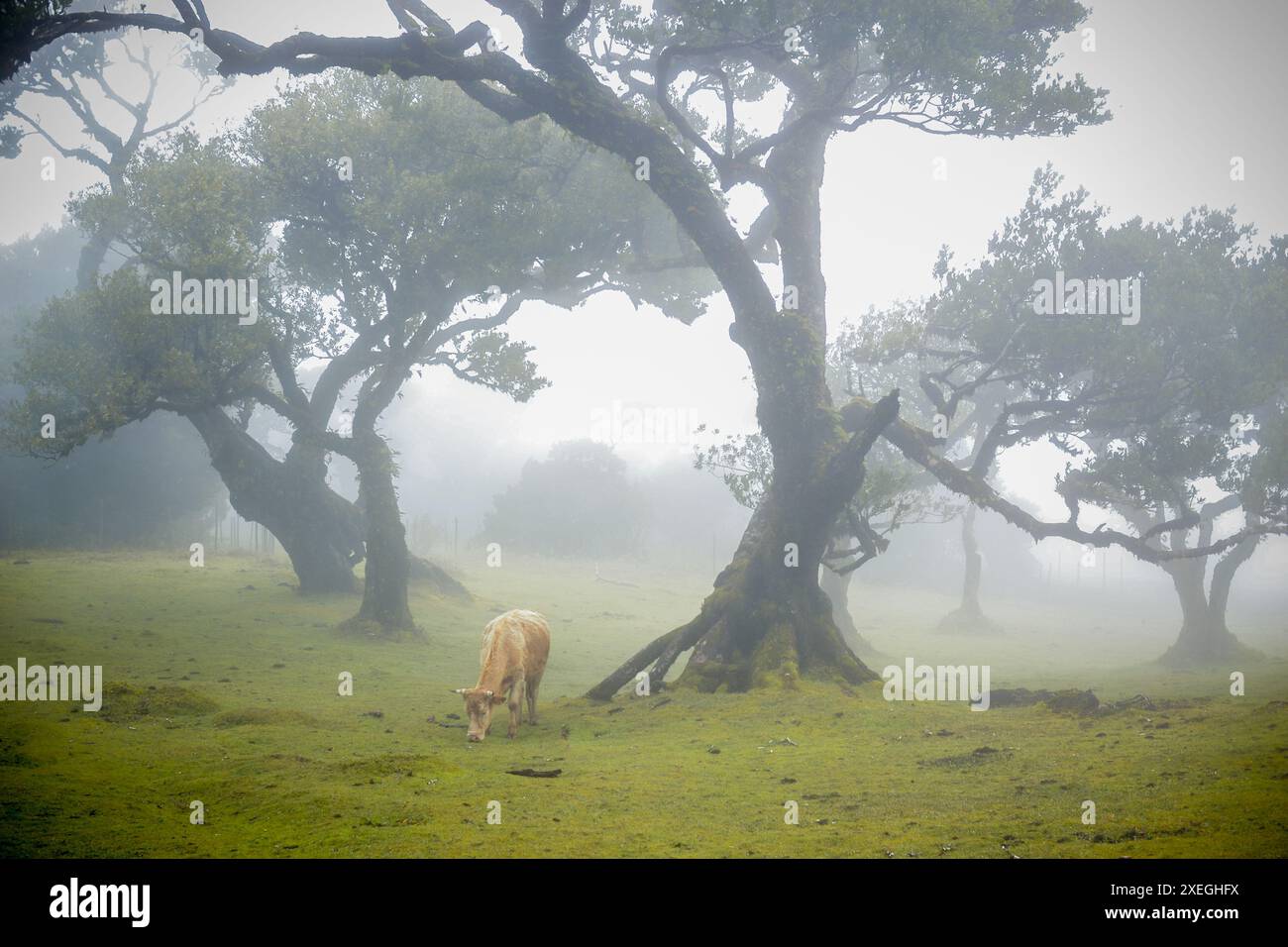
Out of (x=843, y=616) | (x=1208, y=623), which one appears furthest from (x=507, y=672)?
(x=1208, y=623)

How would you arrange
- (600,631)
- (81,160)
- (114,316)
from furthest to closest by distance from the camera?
1. (81,160)
2. (600,631)
3. (114,316)

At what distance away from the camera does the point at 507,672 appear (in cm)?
1583

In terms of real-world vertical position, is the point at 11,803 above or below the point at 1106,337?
below

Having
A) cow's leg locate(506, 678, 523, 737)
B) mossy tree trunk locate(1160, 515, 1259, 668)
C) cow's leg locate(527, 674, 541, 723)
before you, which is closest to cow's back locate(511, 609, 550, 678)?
cow's leg locate(527, 674, 541, 723)

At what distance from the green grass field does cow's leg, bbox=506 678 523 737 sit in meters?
0.48

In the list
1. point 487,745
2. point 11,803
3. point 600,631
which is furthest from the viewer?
point 600,631

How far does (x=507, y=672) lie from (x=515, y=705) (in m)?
0.64

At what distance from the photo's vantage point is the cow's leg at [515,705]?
15.1 metres

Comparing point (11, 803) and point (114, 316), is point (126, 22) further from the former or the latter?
point (11, 803)

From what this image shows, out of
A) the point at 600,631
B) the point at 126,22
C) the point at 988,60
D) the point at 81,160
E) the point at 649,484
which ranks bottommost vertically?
the point at 600,631

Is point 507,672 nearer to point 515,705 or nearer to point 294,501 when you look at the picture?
point 515,705

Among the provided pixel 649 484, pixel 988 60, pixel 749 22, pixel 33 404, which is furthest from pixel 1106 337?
pixel 649 484

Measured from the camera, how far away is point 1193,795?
8.88 metres

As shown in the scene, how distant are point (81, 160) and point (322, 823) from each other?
48.5 meters
